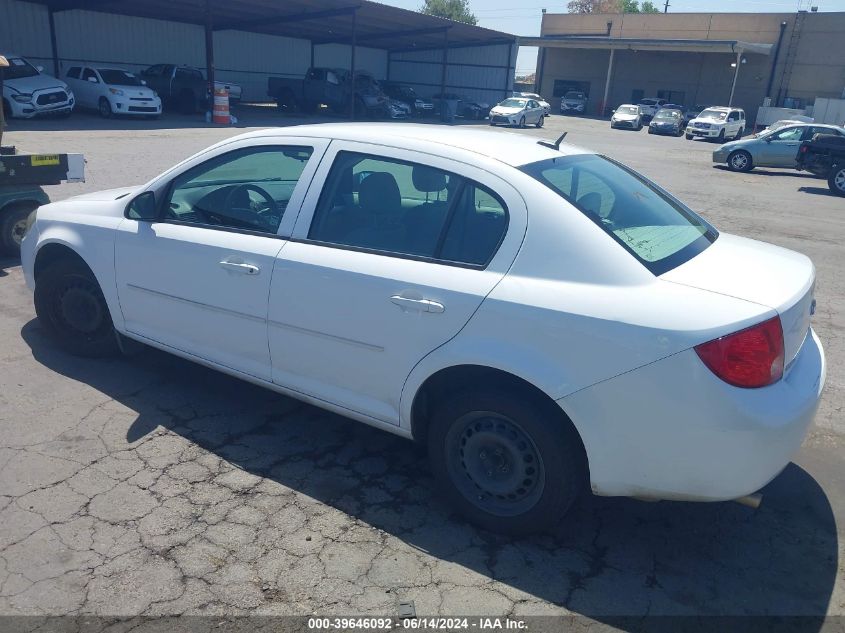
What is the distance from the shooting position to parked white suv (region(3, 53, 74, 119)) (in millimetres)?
20797

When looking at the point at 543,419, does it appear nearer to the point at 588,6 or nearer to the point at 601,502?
the point at 601,502

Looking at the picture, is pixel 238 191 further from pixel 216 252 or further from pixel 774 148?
pixel 774 148

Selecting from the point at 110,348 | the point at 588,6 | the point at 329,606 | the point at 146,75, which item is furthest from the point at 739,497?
the point at 588,6

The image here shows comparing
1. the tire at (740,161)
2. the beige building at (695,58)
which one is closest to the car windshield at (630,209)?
the tire at (740,161)

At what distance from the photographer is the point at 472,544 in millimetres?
3176

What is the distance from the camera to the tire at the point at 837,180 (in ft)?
54.4

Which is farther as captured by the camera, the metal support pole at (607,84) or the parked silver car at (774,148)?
the metal support pole at (607,84)

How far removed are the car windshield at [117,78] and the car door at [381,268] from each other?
2471 cm

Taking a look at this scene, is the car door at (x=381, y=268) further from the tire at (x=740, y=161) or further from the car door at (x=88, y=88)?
the car door at (x=88, y=88)

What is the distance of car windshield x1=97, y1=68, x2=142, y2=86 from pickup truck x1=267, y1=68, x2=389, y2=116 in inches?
397

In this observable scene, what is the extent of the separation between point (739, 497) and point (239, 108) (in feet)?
120

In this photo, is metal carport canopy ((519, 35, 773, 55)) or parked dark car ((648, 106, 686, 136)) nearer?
parked dark car ((648, 106, 686, 136))

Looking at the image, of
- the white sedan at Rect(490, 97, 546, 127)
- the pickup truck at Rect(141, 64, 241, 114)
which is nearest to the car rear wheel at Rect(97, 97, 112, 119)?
the pickup truck at Rect(141, 64, 241, 114)

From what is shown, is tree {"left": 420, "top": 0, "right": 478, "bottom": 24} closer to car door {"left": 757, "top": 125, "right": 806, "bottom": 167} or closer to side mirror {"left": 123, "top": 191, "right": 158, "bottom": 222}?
car door {"left": 757, "top": 125, "right": 806, "bottom": 167}
